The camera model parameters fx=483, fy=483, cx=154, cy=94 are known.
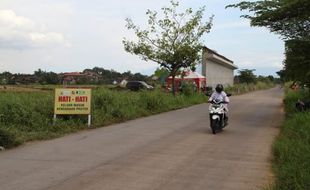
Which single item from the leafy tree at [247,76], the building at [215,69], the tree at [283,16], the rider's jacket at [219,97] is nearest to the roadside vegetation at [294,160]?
the rider's jacket at [219,97]

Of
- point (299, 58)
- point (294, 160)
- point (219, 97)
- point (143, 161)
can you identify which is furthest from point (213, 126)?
point (294, 160)

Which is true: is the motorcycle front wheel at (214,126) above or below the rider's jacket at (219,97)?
below

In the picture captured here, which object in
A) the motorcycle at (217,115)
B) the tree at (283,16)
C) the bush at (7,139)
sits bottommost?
the bush at (7,139)

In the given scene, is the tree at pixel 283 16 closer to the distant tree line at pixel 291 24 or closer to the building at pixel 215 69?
the distant tree line at pixel 291 24

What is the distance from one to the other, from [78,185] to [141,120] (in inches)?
460

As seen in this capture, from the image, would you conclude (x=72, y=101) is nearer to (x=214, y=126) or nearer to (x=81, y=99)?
(x=81, y=99)

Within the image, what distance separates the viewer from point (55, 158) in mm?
10305

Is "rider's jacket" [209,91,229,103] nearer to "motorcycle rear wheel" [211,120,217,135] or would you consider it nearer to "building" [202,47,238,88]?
"motorcycle rear wheel" [211,120,217,135]

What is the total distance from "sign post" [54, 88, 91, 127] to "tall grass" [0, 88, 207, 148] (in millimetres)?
258

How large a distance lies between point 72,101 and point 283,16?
8354mm

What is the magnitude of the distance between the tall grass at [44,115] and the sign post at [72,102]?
26 centimetres

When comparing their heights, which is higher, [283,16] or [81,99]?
[283,16]

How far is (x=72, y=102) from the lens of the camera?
16.4m

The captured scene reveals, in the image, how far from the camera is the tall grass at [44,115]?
44.2ft
